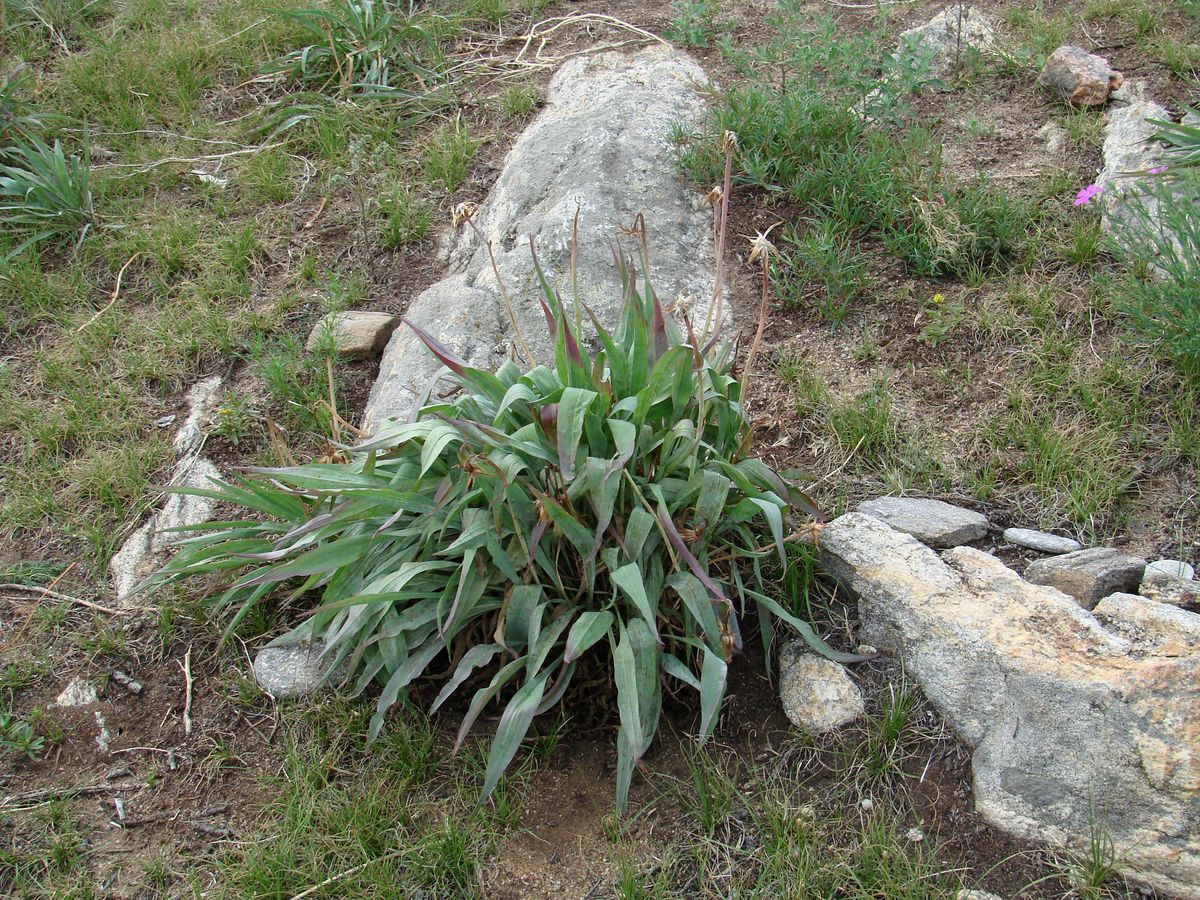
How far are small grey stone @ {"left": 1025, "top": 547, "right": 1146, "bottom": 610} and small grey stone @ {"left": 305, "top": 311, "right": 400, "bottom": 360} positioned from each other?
234 centimetres

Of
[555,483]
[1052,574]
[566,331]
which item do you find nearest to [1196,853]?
[1052,574]

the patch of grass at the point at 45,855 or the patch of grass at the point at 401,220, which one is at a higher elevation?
the patch of grass at the point at 401,220

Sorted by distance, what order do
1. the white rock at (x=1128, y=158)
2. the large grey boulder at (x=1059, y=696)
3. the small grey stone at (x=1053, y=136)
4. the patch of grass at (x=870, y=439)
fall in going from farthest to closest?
the small grey stone at (x=1053, y=136)
the white rock at (x=1128, y=158)
the patch of grass at (x=870, y=439)
the large grey boulder at (x=1059, y=696)

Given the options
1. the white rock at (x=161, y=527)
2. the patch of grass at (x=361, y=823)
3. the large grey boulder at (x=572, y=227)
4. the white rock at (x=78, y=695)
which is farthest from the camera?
the large grey boulder at (x=572, y=227)

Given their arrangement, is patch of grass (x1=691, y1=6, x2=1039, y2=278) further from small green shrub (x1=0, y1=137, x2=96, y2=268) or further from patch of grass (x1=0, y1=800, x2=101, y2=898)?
patch of grass (x1=0, y1=800, x2=101, y2=898)

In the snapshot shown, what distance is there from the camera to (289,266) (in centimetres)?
415

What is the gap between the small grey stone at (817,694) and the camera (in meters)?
2.48

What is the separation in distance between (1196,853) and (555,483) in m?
1.55

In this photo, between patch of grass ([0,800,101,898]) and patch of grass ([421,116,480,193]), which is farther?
patch of grass ([421,116,480,193])

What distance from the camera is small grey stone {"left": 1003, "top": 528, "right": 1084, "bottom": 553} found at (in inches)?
108

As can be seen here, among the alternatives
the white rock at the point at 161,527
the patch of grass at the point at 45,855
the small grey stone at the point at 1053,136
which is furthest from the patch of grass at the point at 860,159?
the patch of grass at the point at 45,855

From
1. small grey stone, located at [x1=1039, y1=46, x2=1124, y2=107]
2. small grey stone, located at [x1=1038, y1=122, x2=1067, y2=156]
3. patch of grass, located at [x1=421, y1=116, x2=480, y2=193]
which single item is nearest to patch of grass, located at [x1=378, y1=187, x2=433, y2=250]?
patch of grass, located at [x1=421, y1=116, x2=480, y2=193]

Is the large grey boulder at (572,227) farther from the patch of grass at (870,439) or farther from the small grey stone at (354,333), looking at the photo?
the patch of grass at (870,439)

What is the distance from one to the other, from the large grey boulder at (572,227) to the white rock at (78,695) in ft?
3.66
